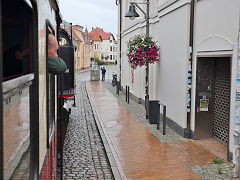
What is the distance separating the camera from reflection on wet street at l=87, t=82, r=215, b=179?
21.0 ft

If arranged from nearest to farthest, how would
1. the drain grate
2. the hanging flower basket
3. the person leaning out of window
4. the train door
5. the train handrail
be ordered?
the train handrail
the train door
the person leaning out of window
the drain grate
the hanging flower basket

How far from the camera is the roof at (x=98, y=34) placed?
99.7 meters

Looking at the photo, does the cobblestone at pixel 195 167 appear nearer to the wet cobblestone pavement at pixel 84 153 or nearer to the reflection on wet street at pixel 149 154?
the reflection on wet street at pixel 149 154

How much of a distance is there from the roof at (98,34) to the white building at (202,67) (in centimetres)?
9017

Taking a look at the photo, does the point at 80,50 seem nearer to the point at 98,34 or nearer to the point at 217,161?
the point at 98,34

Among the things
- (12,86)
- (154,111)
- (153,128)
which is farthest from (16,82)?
(154,111)

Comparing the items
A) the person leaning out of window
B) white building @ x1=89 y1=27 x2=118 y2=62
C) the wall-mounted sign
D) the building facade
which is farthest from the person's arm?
white building @ x1=89 y1=27 x2=118 y2=62

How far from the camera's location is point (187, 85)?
8914 mm

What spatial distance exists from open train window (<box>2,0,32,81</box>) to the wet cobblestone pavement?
185 inches

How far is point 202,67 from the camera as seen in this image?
8.55 meters

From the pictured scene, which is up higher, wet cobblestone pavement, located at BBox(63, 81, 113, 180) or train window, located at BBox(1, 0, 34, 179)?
train window, located at BBox(1, 0, 34, 179)

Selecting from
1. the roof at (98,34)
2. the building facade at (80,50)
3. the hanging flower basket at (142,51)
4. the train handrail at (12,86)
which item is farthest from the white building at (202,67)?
the roof at (98,34)

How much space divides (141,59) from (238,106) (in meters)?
5.77

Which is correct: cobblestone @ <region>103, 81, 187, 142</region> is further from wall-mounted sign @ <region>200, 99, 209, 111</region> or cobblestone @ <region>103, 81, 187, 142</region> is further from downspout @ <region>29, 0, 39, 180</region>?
downspout @ <region>29, 0, 39, 180</region>
